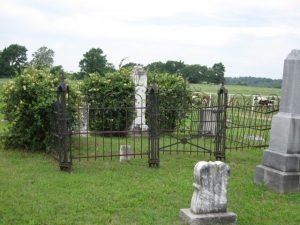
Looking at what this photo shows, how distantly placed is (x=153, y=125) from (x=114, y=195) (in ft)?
7.84

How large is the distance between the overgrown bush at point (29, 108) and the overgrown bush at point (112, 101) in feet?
9.65

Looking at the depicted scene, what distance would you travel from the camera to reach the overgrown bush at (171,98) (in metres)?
13.1

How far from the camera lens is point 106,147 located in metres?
10.4

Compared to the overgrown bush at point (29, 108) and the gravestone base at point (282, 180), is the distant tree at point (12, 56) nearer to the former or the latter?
the overgrown bush at point (29, 108)

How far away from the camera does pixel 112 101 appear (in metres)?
12.4

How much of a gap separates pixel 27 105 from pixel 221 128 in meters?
4.54

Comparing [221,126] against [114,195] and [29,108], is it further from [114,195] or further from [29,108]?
[29,108]

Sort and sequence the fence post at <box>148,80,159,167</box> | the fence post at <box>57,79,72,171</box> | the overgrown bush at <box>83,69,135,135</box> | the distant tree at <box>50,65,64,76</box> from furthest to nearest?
the overgrown bush at <box>83,69,135,135</box> → the distant tree at <box>50,65,64,76</box> → the fence post at <box>148,80,159,167</box> → the fence post at <box>57,79,72,171</box>

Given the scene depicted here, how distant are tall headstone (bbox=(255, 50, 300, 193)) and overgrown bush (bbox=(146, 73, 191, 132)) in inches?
252

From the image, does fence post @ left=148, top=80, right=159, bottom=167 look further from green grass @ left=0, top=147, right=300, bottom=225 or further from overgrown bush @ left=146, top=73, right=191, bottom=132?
overgrown bush @ left=146, top=73, right=191, bottom=132

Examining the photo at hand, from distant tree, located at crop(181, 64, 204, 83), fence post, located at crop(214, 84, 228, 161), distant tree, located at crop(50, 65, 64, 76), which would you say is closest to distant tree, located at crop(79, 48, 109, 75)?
distant tree, located at crop(181, 64, 204, 83)

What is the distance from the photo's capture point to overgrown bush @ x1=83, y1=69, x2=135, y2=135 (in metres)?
12.4

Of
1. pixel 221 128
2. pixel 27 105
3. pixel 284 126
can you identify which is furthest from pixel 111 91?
pixel 284 126

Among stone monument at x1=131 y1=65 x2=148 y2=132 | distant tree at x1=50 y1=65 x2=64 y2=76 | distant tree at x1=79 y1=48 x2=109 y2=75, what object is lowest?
stone monument at x1=131 y1=65 x2=148 y2=132
